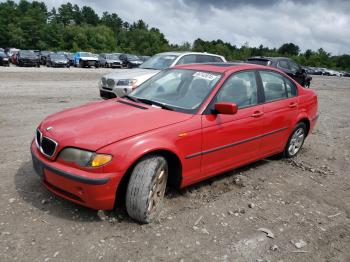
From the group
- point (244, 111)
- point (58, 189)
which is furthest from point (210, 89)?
point (58, 189)

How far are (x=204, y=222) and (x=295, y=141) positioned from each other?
2868 millimetres

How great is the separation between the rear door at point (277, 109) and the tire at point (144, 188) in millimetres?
1988

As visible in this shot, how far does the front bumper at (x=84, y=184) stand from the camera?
3.14 meters

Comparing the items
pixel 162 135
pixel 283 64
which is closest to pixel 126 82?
pixel 162 135

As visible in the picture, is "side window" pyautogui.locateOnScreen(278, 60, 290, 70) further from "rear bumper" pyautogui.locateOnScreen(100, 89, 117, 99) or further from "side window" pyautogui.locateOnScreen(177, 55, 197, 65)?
"rear bumper" pyautogui.locateOnScreen(100, 89, 117, 99)

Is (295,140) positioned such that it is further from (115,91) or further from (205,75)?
(115,91)

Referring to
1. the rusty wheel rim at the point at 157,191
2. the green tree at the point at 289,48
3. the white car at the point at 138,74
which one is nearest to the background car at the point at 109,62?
the white car at the point at 138,74

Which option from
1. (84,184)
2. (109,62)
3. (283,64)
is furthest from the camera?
A: (109,62)

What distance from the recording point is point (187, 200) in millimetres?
4086

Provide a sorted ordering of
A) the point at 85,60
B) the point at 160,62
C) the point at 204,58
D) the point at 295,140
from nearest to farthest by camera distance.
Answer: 1. the point at 295,140
2. the point at 160,62
3. the point at 204,58
4. the point at 85,60

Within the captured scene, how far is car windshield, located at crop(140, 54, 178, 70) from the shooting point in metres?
9.80

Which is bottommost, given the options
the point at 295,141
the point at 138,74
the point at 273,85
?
the point at 295,141

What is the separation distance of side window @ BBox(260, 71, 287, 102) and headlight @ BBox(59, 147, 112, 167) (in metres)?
2.70

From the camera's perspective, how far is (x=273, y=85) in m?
5.14
